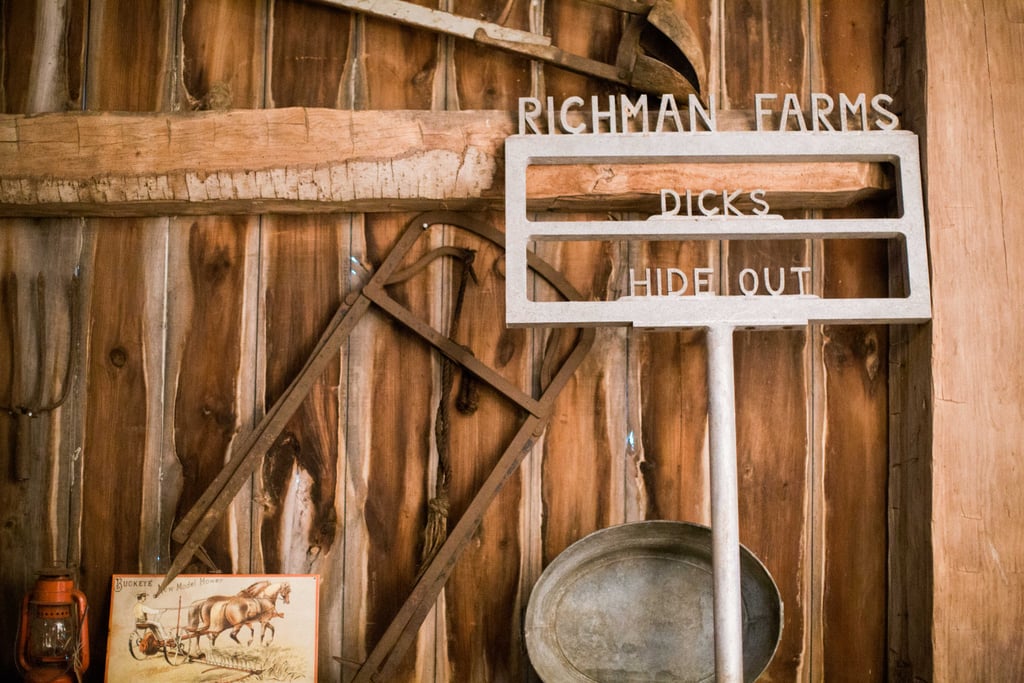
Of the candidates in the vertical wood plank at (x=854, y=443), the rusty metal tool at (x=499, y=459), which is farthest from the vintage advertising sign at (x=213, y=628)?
the vertical wood plank at (x=854, y=443)

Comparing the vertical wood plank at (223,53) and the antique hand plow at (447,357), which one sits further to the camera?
the vertical wood plank at (223,53)

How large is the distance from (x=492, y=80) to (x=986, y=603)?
1.26 metres

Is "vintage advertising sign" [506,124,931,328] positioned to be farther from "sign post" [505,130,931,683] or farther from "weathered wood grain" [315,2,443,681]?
"weathered wood grain" [315,2,443,681]

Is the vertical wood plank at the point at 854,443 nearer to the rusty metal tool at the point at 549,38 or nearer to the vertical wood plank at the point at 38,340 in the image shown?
the rusty metal tool at the point at 549,38

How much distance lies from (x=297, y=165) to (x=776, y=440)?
1.00 m

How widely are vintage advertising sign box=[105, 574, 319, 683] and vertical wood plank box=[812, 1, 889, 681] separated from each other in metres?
0.95

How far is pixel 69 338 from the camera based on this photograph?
170 cm

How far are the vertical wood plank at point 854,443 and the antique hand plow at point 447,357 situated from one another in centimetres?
48

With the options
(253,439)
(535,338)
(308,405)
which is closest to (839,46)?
(535,338)

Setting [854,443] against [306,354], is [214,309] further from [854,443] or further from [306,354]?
[854,443]

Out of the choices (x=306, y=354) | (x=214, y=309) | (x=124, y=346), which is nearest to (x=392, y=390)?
(x=306, y=354)

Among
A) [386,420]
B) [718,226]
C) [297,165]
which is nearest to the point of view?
[718,226]

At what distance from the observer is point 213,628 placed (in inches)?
62.9

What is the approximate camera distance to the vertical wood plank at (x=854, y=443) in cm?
162
